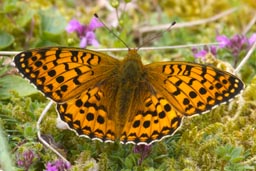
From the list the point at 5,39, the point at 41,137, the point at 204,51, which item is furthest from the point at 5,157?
the point at 204,51

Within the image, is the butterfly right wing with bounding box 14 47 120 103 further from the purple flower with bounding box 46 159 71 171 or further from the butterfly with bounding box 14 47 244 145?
the purple flower with bounding box 46 159 71 171

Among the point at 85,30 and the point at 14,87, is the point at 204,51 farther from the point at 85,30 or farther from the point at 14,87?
the point at 14,87

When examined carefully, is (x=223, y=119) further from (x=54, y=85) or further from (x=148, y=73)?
(x=54, y=85)

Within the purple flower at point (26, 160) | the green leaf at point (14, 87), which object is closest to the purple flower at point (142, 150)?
the purple flower at point (26, 160)

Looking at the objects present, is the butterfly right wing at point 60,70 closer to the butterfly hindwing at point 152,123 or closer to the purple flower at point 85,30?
the butterfly hindwing at point 152,123

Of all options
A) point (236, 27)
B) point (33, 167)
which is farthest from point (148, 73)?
point (236, 27)

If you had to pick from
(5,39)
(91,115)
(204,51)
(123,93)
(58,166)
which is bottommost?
(58,166)
